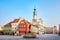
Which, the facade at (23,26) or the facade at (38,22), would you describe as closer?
the facade at (38,22)

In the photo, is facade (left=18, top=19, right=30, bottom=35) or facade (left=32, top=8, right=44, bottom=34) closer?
facade (left=32, top=8, right=44, bottom=34)

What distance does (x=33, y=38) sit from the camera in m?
15.6

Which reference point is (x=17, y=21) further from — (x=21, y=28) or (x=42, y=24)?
(x=42, y=24)

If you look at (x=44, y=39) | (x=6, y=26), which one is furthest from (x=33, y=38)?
(x=6, y=26)

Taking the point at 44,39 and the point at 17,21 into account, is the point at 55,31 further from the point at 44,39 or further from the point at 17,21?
the point at 17,21

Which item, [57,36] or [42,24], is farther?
[57,36]

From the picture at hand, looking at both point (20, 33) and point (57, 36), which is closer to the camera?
point (20, 33)

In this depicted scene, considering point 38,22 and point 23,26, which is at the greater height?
point 38,22

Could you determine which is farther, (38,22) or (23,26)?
(38,22)

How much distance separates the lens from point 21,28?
14.5 meters

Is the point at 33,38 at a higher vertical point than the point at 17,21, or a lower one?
lower

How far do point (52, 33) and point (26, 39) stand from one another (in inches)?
64.7

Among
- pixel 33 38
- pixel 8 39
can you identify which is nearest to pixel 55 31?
pixel 33 38

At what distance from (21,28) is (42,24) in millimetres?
1164
